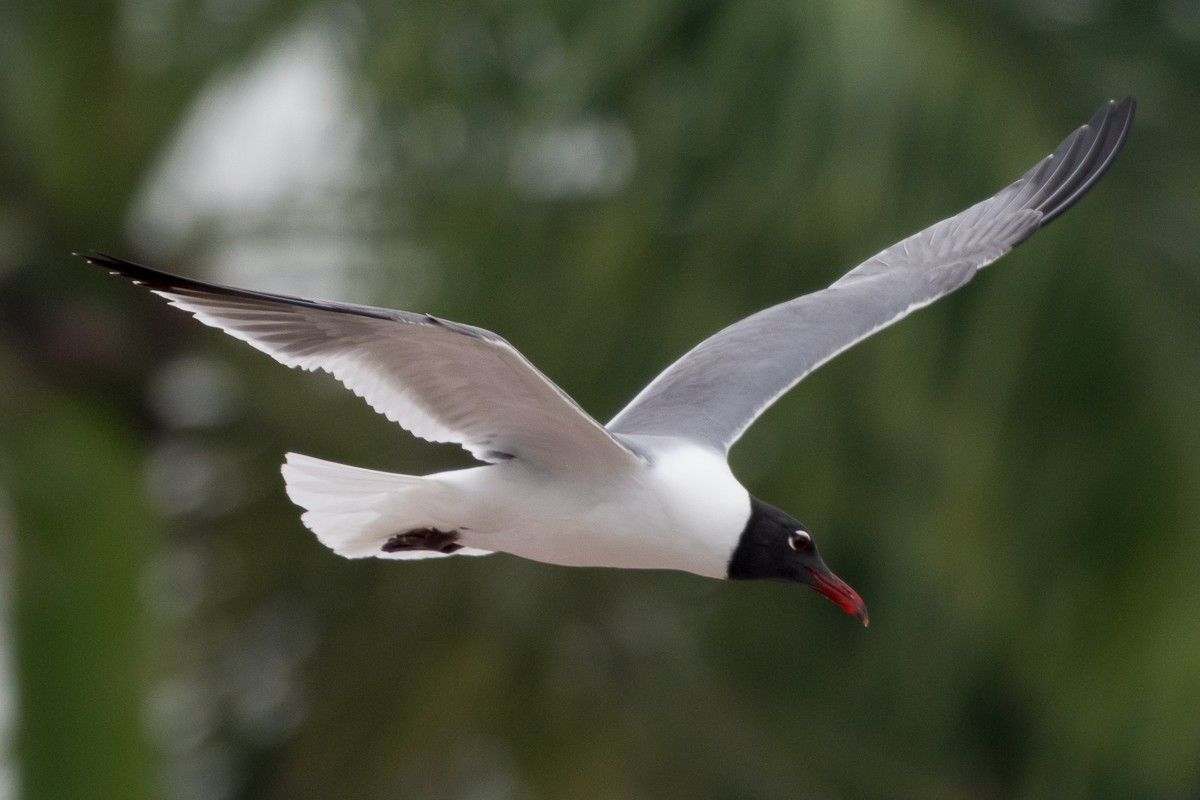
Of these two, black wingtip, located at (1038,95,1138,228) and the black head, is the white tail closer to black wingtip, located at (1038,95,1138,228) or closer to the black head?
the black head

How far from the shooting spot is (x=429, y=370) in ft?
11.9

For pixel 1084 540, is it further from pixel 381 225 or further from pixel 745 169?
pixel 381 225

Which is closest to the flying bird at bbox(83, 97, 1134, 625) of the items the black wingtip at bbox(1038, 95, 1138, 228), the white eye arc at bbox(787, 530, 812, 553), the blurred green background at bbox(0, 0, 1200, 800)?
the white eye arc at bbox(787, 530, 812, 553)

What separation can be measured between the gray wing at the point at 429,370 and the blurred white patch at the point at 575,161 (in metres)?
2.86

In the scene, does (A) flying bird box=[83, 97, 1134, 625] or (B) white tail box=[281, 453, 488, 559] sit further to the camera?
(B) white tail box=[281, 453, 488, 559]

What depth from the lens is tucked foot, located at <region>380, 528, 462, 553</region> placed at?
3.82 m

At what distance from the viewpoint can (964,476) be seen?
6.34m

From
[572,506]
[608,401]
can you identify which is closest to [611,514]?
[572,506]

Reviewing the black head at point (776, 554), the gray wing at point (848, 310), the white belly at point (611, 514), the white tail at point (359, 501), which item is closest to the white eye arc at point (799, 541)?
the black head at point (776, 554)

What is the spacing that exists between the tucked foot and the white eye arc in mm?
600

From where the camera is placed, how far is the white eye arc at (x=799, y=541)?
12.6 ft

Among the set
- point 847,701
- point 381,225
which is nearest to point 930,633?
point 847,701

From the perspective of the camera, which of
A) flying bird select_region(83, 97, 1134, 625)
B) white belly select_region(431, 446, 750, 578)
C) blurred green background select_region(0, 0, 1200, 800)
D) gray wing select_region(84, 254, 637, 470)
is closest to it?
gray wing select_region(84, 254, 637, 470)

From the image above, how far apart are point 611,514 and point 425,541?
15.6 inches
